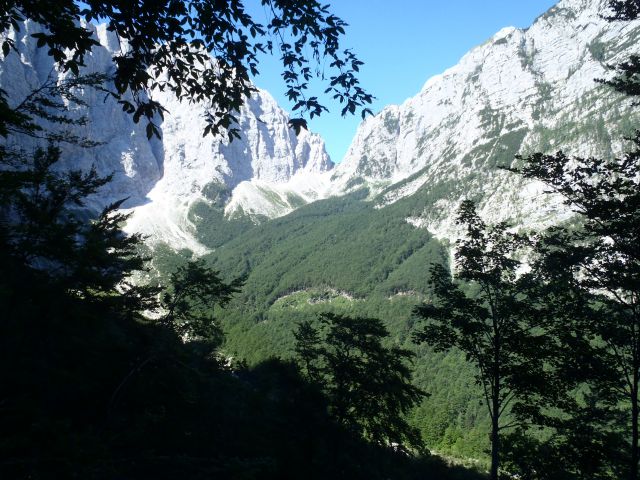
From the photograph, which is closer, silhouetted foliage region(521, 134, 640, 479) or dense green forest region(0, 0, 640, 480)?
dense green forest region(0, 0, 640, 480)

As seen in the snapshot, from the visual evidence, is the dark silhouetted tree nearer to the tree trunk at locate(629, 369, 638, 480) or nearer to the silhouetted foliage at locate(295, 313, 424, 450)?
the tree trunk at locate(629, 369, 638, 480)

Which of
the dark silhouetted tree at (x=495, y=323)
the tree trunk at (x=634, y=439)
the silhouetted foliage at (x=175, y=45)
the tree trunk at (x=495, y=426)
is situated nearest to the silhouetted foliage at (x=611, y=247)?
the tree trunk at (x=634, y=439)

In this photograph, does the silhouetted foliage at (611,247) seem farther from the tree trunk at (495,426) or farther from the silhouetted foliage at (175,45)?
the silhouetted foliage at (175,45)

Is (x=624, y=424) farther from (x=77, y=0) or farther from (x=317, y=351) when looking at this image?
(x=77, y=0)

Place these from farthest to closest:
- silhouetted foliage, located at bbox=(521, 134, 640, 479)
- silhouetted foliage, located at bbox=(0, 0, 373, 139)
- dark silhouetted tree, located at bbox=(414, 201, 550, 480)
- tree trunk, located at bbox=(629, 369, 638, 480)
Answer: dark silhouetted tree, located at bbox=(414, 201, 550, 480) < silhouetted foliage, located at bbox=(521, 134, 640, 479) < tree trunk, located at bbox=(629, 369, 638, 480) < silhouetted foliage, located at bbox=(0, 0, 373, 139)

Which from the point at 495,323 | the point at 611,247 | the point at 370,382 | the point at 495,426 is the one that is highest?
the point at 611,247

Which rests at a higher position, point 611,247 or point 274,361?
point 611,247

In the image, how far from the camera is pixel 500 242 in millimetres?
13805

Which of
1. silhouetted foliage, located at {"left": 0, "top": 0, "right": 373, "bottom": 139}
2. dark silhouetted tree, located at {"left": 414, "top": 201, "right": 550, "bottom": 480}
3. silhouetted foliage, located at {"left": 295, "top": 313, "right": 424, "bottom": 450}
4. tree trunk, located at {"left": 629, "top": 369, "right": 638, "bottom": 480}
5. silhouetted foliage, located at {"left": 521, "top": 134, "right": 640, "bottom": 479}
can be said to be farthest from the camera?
silhouetted foliage, located at {"left": 295, "top": 313, "right": 424, "bottom": 450}

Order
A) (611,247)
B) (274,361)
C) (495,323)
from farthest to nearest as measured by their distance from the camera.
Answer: (274,361), (495,323), (611,247)

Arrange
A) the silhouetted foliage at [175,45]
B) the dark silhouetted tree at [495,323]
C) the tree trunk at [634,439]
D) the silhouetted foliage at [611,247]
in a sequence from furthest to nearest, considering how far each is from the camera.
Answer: the dark silhouetted tree at [495,323], the silhouetted foliage at [611,247], the tree trunk at [634,439], the silhouetted foliage at [175,45]

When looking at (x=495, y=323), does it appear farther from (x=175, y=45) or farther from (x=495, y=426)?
(x=175, y=45)

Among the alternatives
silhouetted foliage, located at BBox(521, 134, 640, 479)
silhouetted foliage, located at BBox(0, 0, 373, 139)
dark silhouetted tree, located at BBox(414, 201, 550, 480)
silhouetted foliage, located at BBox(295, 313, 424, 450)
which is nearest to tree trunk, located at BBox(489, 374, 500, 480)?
dark silhouetted tree, located at BBox(414, 201, 550, 480)

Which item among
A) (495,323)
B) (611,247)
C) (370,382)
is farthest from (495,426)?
(370,382)
